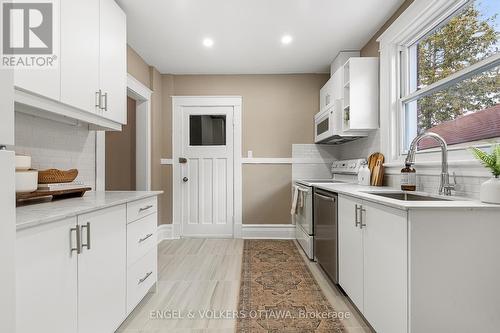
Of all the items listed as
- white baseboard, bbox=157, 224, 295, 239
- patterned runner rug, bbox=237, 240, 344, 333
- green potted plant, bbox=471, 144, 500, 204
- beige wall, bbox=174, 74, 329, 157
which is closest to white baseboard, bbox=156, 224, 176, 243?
white baseboard, bbox=157, 224, 295, 239

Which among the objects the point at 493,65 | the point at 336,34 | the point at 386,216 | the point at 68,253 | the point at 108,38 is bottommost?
the point at 68,253

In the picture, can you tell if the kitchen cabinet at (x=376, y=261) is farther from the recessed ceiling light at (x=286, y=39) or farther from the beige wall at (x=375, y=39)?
the recessed ceiling light at (x=286, y=39)

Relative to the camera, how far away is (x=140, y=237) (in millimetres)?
2043

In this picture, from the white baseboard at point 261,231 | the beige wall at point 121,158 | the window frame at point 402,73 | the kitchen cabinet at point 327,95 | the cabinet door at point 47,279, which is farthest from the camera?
the white baseboard at point 261,231

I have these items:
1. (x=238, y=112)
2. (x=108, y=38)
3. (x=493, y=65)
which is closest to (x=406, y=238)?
(x=493, y=65)

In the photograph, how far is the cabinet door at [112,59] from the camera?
2066 mm

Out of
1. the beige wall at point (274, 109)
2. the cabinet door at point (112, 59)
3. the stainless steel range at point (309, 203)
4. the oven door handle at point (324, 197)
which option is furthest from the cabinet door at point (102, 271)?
the beige wall at point (274, 109)

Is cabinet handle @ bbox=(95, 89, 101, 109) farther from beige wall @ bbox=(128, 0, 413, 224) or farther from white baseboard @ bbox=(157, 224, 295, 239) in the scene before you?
white baseboard @ bbox=(157, 224, 295, 239)

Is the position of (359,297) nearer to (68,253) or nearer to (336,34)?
(68,253)

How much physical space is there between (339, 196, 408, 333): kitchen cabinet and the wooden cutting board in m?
0.78

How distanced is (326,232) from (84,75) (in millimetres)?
2322

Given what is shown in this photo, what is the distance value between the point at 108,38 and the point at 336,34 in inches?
89.3

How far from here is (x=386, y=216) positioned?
1507 millimetres

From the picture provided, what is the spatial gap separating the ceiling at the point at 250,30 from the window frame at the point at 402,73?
0.89 ft
